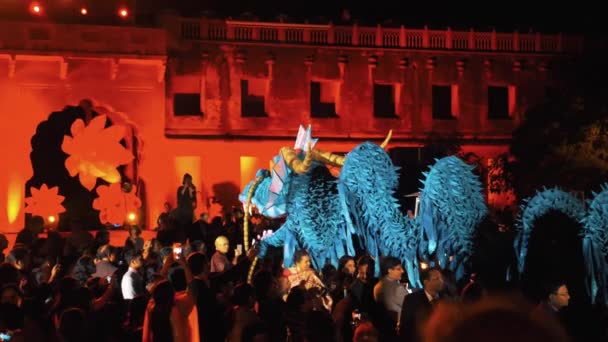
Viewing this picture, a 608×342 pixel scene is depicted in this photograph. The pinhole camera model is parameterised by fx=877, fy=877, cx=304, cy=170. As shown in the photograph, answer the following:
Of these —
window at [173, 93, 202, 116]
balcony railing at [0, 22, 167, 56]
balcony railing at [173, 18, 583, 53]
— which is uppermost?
balcony railing at [173, 18, 583, 53]

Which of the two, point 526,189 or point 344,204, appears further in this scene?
point 526,189

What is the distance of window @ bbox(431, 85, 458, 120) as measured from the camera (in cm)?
3134

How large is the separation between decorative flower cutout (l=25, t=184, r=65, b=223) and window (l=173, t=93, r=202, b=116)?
5847mm

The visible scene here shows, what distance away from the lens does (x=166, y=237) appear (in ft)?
60.7

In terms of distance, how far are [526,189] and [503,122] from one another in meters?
3.75

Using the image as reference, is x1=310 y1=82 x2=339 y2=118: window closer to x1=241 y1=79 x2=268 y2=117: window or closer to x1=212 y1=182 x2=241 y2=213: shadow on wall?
x1=241 y1=79 x2=268 y2=117: window

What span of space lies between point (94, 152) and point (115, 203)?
1.56 meters

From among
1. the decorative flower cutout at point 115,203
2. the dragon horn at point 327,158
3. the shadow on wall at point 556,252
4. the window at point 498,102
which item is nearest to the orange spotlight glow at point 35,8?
the decorative flower cutout at point 115,203

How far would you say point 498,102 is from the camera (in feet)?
105

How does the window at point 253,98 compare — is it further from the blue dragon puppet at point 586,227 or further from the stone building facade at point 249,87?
the blue dragon puppet at point 586,227

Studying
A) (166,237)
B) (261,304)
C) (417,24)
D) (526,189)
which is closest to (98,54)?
(166,237)

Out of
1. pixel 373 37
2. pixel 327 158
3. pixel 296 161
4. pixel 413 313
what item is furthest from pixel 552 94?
pixel 413 313

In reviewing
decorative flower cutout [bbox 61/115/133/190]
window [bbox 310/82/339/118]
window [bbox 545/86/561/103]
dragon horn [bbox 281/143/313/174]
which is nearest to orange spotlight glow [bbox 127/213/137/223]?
decorative flower cutout [bbox 61/115/133/190]

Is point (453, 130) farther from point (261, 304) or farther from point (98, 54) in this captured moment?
point (261, 304)
